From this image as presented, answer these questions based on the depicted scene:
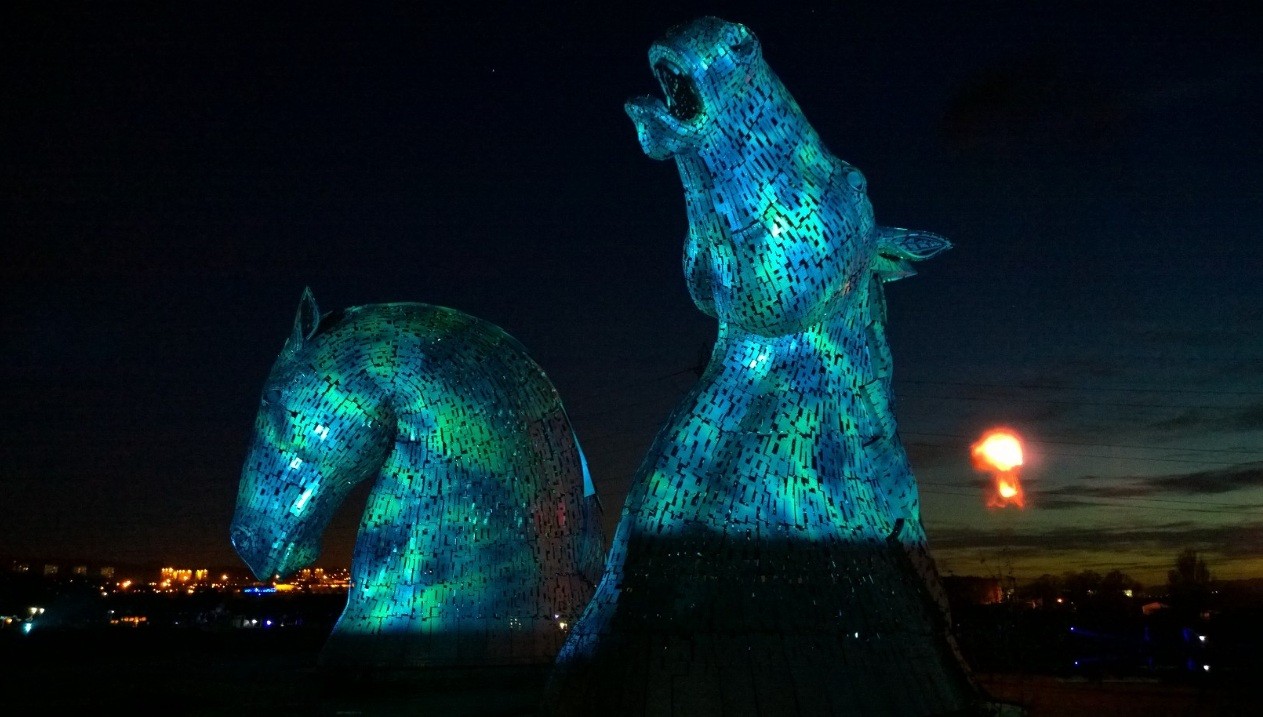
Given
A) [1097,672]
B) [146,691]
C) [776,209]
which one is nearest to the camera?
[776,209]

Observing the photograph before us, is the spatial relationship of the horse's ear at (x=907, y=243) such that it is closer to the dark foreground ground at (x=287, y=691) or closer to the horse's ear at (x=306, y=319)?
the dark foreground ground at (x=287, y=691)

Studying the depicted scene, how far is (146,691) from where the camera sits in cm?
1020

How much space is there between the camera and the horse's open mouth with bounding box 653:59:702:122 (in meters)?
5.91

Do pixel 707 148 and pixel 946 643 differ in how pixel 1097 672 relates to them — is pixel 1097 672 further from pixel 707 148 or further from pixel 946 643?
pixel 707 148

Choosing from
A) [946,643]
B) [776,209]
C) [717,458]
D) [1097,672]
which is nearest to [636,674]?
[717,458]

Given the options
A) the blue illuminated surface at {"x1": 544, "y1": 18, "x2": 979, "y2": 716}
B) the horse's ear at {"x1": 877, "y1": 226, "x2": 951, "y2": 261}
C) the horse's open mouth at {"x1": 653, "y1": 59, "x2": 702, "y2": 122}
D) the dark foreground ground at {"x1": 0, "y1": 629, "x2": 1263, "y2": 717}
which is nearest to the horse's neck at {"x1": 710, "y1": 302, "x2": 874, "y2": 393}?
the blue illuminated surface at {"x1": 544, "y1": 18, "x2": 979, "y2": 716}

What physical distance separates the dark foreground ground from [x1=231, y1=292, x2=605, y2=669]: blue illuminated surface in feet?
1.22

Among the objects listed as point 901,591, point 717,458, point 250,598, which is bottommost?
point 901,591

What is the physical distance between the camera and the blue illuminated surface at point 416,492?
8.90 m

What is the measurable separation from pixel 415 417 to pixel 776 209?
4.38 m

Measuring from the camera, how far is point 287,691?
9906mm

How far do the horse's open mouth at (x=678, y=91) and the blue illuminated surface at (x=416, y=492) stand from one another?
384 cm

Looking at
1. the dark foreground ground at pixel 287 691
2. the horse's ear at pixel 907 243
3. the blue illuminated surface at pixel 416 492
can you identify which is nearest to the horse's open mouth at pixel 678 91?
the horse's ear at pixel 907 243

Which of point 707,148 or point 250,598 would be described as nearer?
point 707,148
